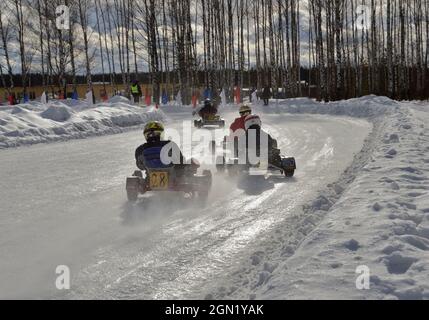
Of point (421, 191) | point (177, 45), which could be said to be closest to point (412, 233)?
point (421, 191)

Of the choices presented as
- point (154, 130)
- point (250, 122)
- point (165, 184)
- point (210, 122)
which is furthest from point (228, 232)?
point (210, 122)

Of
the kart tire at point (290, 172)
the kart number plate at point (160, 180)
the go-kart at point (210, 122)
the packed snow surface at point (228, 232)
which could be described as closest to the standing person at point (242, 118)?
the packed snow surface at point (228, 232)

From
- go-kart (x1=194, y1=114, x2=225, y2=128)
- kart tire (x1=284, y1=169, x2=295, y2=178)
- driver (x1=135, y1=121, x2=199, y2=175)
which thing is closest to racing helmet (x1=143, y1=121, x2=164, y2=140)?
driver (x1=135, y1=121, x2=199, y2=175)

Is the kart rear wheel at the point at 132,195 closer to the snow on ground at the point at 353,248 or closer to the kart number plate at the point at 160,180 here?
the kart number plate at the point at 160,180

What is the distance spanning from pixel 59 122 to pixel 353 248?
1394 centimetres

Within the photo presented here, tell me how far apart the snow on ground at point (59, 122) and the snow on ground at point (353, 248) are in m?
9.85

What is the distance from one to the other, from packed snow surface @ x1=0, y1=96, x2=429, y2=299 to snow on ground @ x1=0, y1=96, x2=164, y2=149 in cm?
357

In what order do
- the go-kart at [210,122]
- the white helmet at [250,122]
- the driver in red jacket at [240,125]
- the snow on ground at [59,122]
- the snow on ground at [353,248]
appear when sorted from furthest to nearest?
the go-kart at [210,122]
the snow on ground at [59,122]
the driver in red jacket at [240,125]
the white helmet at [250,122]
the snow on ground at [353,248]

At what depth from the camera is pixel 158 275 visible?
4.29 meters

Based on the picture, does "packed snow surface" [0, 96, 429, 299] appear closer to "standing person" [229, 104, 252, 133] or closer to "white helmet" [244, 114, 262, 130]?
"white helmet" [244, 114, 262, 130]

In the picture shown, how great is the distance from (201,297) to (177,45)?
32362 mm

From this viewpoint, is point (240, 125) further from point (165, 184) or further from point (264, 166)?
point (165, 184)

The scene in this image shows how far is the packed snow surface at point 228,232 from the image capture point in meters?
3.91

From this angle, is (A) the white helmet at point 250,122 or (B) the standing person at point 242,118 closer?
(A) the white helmet at point 250,122
